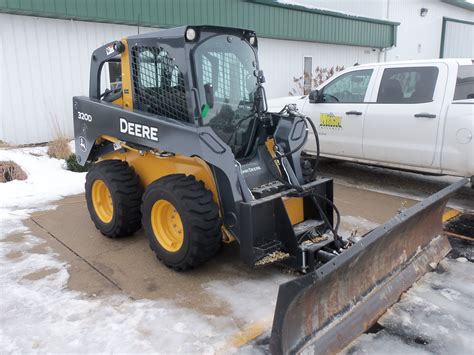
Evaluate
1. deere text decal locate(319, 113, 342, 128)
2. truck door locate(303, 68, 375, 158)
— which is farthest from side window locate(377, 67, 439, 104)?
deere text decal locate(319, 113, 342, 128)

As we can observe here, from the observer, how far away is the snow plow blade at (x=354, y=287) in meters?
2.59

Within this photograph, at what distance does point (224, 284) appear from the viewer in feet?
12.6

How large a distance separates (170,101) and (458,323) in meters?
2.99

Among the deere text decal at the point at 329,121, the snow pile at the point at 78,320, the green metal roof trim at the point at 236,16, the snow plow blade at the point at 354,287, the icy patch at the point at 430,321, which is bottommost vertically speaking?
the icy patch at the point at 430,321

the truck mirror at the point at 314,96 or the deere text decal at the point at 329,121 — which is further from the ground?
the truck mirror at the point at 314,96

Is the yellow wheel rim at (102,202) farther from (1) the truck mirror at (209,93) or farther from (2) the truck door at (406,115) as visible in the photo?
(2) the truck door at (406,115)

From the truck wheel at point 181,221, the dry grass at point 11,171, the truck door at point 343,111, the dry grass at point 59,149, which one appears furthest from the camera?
the dry grass at point 59,149

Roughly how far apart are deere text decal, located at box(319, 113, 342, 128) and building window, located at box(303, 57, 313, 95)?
7.18 metres

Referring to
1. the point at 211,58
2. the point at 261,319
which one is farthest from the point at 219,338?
the point at 211,58

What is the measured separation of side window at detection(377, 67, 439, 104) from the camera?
5.96 metres

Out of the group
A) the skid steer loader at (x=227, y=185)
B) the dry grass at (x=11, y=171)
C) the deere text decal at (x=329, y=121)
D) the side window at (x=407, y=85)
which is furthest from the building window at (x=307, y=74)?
the skid steer loader at (x=227, y=185)

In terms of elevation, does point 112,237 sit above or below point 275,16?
below

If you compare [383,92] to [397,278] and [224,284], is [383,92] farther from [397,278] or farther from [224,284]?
[224,284]

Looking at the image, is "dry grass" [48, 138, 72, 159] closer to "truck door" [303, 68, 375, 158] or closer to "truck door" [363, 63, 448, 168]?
"truck door" [303, 68, 375, 158]
